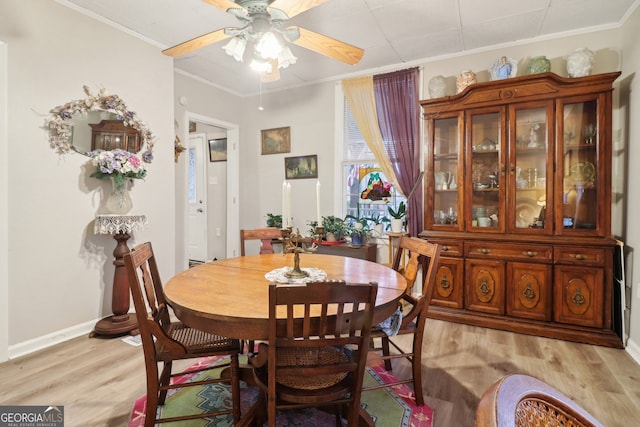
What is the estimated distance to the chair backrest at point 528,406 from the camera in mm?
473

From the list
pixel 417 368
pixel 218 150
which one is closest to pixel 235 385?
pixel 417 368

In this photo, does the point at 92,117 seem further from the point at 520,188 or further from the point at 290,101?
the point at 520,188

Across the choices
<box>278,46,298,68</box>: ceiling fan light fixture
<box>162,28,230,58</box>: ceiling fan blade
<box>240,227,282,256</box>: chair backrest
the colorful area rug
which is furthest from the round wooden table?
<box>162,28,230,58</box>: ceiling fan blade

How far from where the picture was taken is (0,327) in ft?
7.45

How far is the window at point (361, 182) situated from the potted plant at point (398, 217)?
0.63 ft

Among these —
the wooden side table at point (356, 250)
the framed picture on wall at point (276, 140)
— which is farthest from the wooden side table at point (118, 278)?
the framed picture on wall at point (276, 140)

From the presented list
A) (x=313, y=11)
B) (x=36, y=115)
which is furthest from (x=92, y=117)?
(x=313, y=11)

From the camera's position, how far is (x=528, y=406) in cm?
53

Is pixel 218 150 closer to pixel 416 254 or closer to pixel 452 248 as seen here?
pixel 452 248

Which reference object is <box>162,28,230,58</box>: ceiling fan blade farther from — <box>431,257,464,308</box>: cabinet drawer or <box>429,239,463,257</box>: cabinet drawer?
<box>431,257,464,308</box>: cabinet drawer

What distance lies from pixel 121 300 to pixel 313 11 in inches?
115

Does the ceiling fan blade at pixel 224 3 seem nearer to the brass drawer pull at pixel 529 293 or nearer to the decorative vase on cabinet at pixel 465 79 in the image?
the decorative vase on cabinet at pixel 465 79

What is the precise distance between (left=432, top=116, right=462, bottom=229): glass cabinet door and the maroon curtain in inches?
12.3

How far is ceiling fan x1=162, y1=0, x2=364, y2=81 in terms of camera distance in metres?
1.78
